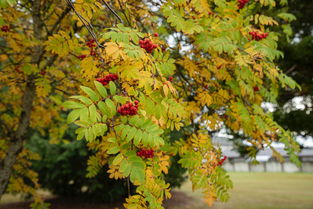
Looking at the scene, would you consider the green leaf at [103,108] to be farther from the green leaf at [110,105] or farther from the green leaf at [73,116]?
the green leaf at [73,116]

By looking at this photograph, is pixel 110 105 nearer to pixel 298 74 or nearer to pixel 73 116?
pixel 73 116

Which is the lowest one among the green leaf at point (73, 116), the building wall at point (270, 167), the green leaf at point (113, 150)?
the building wall at point (270, 167)

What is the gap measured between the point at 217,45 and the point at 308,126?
4.69 meters

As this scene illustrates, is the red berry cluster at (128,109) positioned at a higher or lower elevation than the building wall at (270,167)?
higher

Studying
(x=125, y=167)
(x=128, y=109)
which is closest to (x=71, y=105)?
(x=128, y=109)

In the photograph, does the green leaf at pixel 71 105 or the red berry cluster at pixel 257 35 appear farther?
the red berry cluster at pixel 257 35

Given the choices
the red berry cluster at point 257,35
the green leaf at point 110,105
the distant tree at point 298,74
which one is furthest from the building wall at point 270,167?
the green leaf at point 110,105

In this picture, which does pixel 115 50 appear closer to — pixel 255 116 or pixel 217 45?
pixel 217 45

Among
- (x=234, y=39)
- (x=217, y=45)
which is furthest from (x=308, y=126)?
(x=217, y=45)

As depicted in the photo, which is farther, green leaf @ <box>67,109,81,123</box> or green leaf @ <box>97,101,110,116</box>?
green leaf @ <box>97,101,110,116</box>

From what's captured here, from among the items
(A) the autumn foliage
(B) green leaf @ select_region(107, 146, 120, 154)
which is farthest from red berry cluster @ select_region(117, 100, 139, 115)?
(B) green leaf @ select_region(107, 146, 120, 154)

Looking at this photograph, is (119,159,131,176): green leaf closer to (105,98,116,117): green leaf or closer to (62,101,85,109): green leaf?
(105,98,116,117): green leaf

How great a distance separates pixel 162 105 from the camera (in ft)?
7.10

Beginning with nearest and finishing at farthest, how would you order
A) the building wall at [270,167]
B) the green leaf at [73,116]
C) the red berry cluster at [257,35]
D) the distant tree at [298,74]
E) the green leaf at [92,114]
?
the green leaf at [73,116], the green leaf at [92,114], the red berry cluster at [257,35], the distant tree at [298,74], the building wall at [270,167]
